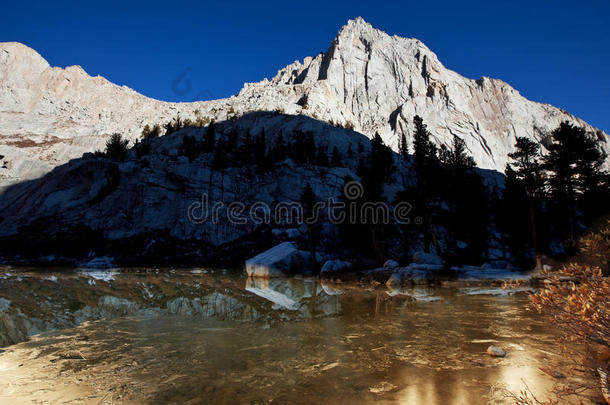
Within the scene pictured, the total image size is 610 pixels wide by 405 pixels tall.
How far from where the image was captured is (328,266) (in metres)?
23.8

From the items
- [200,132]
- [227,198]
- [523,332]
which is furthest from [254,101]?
[523,332]

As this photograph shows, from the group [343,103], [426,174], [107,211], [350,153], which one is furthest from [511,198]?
[343,103]

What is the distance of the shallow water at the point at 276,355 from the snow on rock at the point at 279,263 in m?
14.3

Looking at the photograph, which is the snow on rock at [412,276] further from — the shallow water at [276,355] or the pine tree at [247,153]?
the pine tree at [247,153]

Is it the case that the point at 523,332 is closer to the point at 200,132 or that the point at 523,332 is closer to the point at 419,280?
the point at 419,280

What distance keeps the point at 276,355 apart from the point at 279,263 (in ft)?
65.7

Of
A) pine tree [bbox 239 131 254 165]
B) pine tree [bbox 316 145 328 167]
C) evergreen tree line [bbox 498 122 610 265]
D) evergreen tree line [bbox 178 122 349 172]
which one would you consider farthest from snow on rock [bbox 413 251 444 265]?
pine tree [bbox 239 131 254 165]

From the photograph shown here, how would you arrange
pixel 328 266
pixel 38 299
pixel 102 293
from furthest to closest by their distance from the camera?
pixel 328 266, pixel 102 293, pixel 38 299

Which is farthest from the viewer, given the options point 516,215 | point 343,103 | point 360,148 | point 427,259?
point 343,103

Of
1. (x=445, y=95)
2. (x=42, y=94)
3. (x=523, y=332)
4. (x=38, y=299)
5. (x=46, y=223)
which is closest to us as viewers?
(x=523, y=332)

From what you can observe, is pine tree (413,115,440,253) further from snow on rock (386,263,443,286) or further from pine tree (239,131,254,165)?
pine tree (239,131,254,165)

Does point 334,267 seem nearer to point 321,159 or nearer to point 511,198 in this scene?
point 511,198

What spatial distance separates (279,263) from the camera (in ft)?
82.7

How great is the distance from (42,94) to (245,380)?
13925cm
